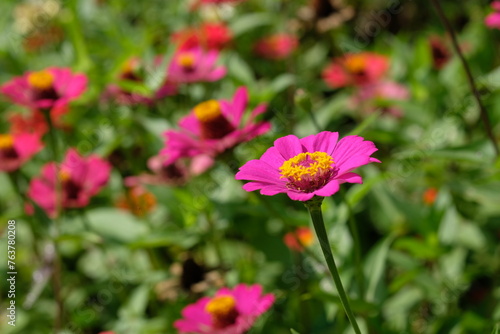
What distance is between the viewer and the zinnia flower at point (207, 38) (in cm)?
189

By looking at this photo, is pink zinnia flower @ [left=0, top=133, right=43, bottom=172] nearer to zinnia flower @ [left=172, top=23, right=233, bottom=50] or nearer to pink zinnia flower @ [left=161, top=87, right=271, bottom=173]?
pink zinnia flower @ [left=161, top=87, right=271, bottom=173]

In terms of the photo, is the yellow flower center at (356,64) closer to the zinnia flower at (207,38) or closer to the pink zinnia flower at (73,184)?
the zinnia flower at (207,38)

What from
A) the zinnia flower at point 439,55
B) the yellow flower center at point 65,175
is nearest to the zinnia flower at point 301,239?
the yellow flower center at point 65,175

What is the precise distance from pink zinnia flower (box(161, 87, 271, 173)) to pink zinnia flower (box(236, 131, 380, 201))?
0.26 meters

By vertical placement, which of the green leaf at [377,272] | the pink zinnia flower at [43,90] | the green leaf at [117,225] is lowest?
the green leaf at [377,272]

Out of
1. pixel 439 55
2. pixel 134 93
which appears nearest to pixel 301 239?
pixel 134 93

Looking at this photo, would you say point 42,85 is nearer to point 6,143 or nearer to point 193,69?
point 6,143

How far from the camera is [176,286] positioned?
123 centimetres

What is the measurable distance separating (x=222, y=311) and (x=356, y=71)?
105 centimetres

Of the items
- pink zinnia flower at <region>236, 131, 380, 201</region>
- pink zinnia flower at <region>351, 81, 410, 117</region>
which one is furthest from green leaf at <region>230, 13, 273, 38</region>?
pink zinnia flower at <region>236, 131, 380, 201</region>

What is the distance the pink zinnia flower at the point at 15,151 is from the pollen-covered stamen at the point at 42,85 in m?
0.19

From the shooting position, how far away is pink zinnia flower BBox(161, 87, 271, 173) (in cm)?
101

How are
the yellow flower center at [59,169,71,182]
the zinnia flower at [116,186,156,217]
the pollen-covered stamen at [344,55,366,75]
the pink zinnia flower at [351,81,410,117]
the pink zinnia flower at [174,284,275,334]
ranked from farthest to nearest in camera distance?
the pollen-covered stamen at [344,55,366,75], the pink zinnia flower at [351,81,410,117], the zinnia flower at [116,186,156,217], the yellow flower center at [59,169,71,182], the pink zinnia flower at [174,284,275,334]

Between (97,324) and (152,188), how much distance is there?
0.37 metres
